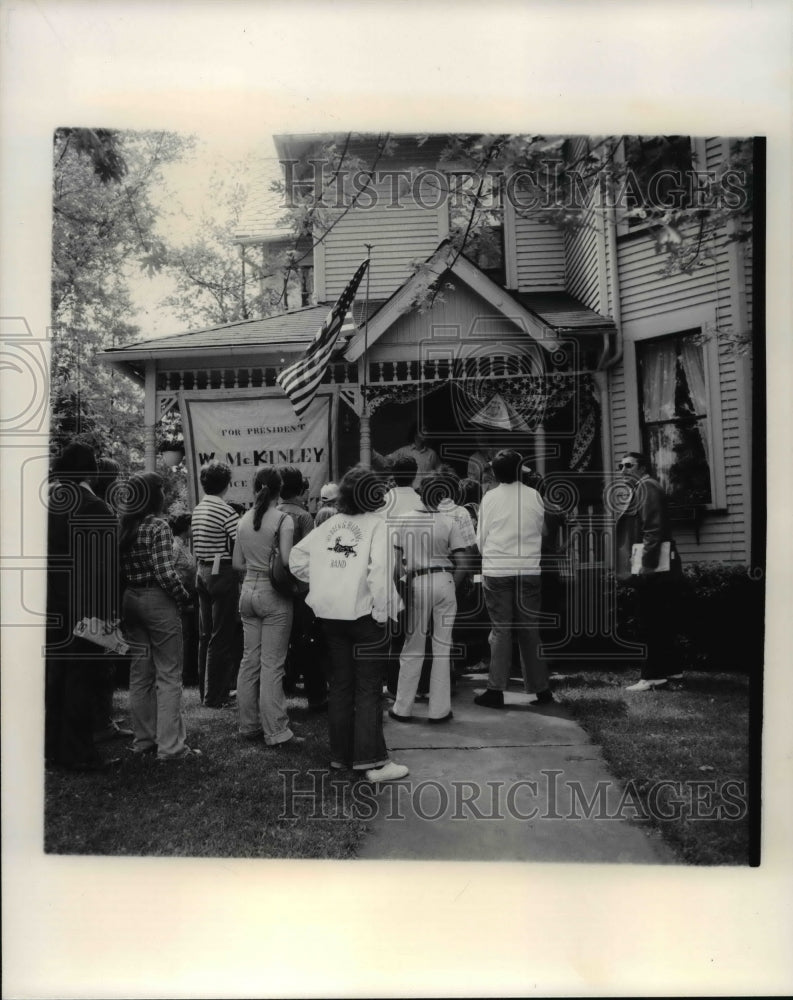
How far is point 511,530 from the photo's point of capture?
5.02 metres

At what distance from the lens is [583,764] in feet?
14.1

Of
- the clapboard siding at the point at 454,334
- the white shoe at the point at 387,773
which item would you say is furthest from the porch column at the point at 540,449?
the white shoe at the point at 387,773

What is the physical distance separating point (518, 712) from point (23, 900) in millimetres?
3021

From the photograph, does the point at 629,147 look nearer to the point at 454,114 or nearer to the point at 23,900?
the point at 454,114

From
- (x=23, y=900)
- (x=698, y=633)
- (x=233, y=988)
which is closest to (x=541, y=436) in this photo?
(x=698, y=633)

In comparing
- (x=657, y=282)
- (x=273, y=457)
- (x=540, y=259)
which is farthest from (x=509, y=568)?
(x=540, y=259)

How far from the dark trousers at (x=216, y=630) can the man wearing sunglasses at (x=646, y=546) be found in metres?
2.49

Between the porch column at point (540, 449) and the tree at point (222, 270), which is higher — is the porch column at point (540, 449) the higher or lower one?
the lower one

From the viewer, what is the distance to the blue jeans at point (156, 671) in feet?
14.9

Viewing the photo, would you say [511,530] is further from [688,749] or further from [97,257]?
[97,257]

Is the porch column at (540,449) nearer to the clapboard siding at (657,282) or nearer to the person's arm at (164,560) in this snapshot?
the clapboard siding at (657,282)

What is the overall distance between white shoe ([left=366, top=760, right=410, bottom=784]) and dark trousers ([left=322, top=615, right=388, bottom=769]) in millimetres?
35

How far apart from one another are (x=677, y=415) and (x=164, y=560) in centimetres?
338

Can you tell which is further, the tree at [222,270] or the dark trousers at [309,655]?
the dark trousers at [309,655]
